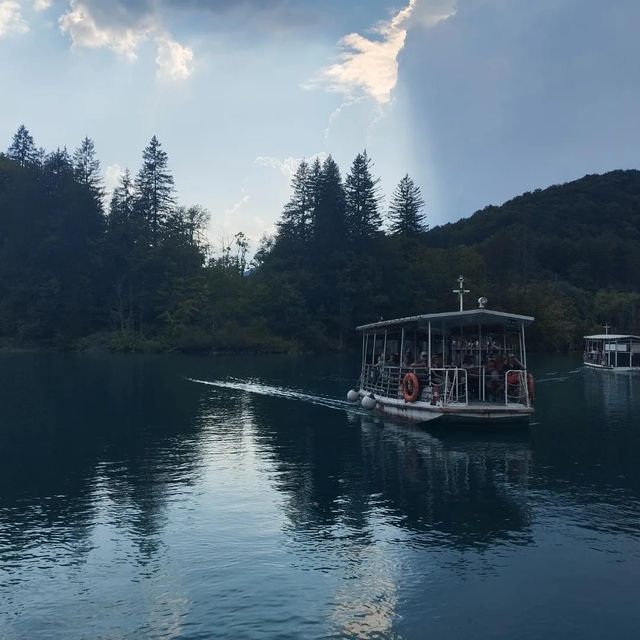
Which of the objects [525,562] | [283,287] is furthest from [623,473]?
[283,287]

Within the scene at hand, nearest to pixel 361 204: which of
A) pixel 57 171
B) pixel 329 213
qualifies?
pixel 329 213

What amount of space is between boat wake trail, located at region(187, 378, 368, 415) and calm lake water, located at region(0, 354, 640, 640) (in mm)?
6056

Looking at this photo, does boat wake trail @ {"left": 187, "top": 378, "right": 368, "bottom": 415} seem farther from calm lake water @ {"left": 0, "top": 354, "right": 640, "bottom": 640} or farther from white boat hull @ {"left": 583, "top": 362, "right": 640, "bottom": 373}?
white boat hull @ {"left": 583, "top": 362, "right": 640, "bottom": 373}

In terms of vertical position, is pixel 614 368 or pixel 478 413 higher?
pixel 614 368

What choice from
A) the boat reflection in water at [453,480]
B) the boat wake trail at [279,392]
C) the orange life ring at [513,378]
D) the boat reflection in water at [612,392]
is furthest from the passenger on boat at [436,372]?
the boat reflection in water at [612,392]

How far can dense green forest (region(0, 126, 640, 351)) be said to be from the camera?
317 feet

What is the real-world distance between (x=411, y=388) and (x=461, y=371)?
2.57 m

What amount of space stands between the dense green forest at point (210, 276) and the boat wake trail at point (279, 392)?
3893 centimetres

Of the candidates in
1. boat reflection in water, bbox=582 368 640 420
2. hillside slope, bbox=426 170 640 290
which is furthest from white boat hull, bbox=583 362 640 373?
hillside slope, bbox=426 170 640 290

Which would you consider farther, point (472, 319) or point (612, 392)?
point (612, 392)

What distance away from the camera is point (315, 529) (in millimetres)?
16234

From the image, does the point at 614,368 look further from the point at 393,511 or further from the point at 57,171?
the point at 57,171

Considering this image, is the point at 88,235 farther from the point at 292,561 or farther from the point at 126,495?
the point at 292,561

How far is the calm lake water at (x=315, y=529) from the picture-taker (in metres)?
11.7
